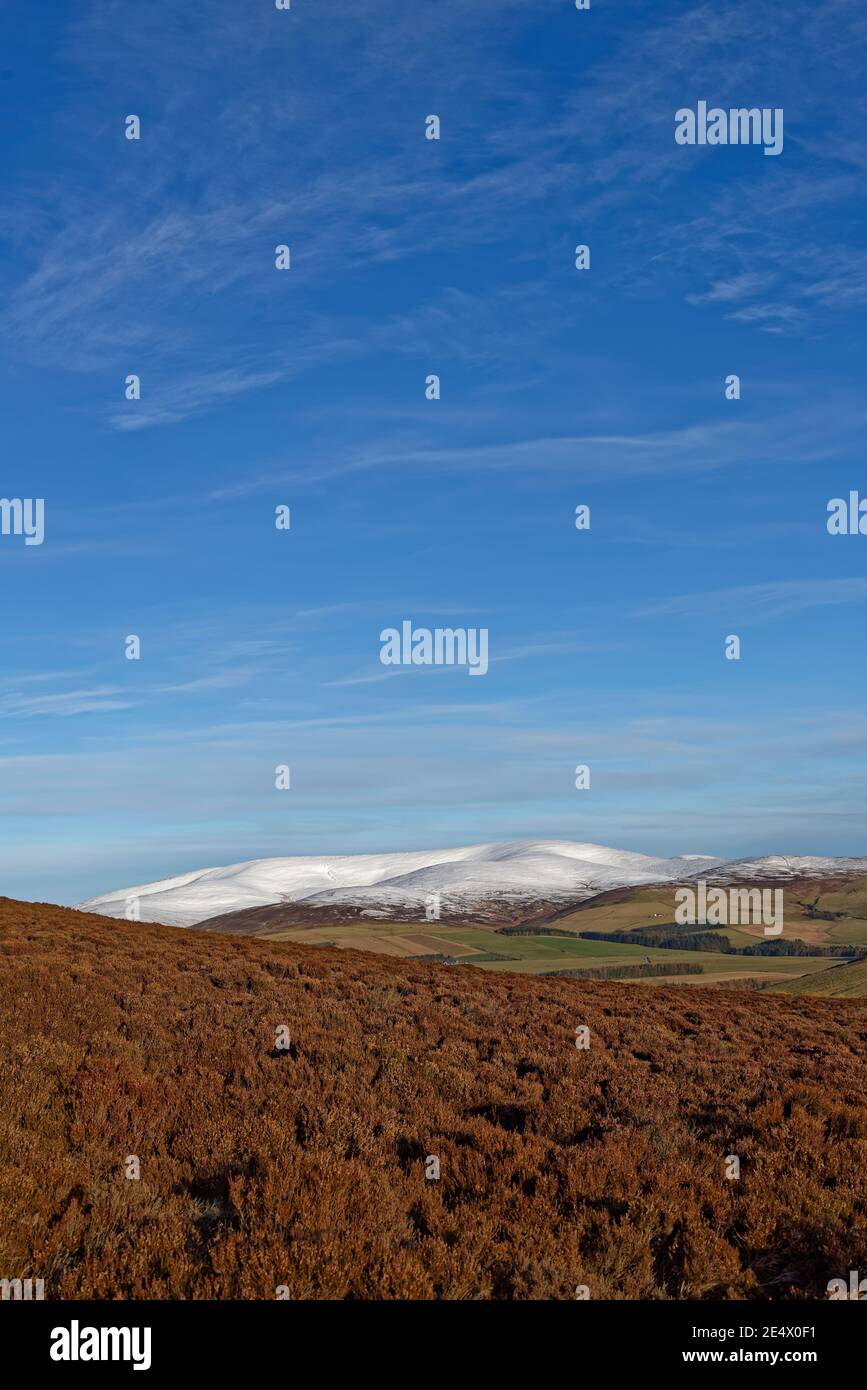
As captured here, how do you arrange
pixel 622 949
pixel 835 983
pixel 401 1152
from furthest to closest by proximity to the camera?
pixel 622 949 < pixel 835 983 < pixel 401 1152

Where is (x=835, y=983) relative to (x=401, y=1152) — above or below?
below

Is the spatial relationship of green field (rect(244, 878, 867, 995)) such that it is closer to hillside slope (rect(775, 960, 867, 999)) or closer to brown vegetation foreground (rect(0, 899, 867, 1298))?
hillside slope (rect(775, 960, 867, 999))

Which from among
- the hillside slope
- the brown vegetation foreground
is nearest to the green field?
the hillside slope

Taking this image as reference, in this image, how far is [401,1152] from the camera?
29.5ft

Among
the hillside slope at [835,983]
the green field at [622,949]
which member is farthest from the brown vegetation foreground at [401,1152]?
the green field at [622,949]

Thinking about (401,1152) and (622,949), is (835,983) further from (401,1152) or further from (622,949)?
(401,1152)

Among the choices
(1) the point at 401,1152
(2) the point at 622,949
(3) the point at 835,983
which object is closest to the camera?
(1) the point at 401,1152

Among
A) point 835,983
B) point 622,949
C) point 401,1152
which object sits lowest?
point 622,949

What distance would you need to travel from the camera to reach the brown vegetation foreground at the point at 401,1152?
20.3 ft

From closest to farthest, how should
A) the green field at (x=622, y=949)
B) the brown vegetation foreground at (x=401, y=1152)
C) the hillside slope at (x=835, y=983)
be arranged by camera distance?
the brown vegetation foreground at (x=401, y=1152) < the hillside slope at (x=835, y=983) < the green field at (x=622, y=949)

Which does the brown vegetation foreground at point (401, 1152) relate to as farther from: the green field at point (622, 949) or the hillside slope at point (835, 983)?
the green field at point (622, 949)

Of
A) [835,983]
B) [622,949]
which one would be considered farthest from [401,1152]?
[622,949]
